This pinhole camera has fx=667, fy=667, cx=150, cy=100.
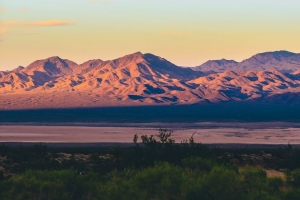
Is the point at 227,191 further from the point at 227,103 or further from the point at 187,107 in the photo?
the point at 227,103

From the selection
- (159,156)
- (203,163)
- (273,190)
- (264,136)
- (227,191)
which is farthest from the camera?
(264,136)

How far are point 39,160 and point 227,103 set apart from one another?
151m

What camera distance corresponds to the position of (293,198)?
912 inches

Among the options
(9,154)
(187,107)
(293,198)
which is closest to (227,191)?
(293,198)

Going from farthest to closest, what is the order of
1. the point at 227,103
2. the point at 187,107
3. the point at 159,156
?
the point at 227,103, the point at 187,107, the point at 159,156

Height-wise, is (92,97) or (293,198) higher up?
(92,97)

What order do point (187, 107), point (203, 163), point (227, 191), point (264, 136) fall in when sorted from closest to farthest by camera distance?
point (227, 191), point (203, 163), point (264, 136), point (187, 107)

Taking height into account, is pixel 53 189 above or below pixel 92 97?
below

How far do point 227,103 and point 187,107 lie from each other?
781 inches

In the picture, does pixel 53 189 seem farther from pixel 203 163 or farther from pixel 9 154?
pixel 9 154

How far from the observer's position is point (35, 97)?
19325 cm

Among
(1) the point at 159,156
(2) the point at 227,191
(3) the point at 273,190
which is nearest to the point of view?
(2) the point at 227,191

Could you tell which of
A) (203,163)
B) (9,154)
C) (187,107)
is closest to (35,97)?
(187,107)

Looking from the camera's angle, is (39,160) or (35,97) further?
(35,97)
